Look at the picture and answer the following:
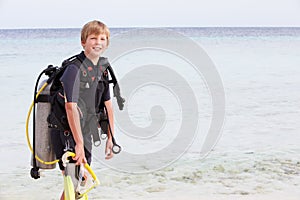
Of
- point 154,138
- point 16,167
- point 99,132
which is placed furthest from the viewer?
point 154,138

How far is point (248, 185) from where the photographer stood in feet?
14.3

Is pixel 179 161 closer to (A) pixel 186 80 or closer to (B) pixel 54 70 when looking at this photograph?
(B) pixel 54 70

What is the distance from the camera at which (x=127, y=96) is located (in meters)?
8.49

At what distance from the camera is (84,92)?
2789 mm

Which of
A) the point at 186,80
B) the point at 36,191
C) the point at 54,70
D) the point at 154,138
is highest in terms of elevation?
the point at 186,80

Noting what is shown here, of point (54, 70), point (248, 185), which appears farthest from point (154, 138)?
point (54, 70)

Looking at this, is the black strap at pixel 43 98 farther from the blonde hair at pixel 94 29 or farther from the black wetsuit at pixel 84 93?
the blonde hair at pixel 94 29

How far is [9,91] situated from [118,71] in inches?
116

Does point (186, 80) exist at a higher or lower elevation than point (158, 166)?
higher

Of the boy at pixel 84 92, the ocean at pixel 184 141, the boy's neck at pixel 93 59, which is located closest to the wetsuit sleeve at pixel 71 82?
the boy at pixel 84 92

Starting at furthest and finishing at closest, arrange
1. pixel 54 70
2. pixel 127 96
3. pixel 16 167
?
pixel 127 96 < pixel 16 167 < pixel 54 70

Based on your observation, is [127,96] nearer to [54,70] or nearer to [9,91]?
[9,91]

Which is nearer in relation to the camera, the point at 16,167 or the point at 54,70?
the point at 54,70

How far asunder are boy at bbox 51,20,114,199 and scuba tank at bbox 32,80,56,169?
2.1 inches
